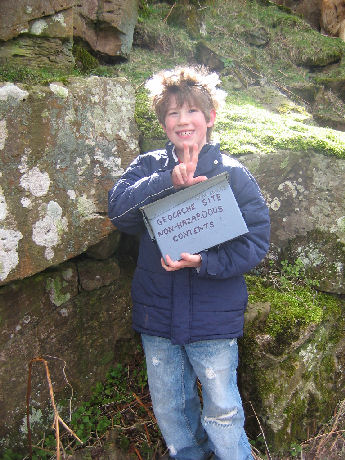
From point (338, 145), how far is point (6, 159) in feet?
7.84

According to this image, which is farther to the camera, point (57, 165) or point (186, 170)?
point (57, 165)

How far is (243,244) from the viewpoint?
194cm

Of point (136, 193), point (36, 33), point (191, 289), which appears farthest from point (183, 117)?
point (36, 33)

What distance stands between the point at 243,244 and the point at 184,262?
0.31 meters

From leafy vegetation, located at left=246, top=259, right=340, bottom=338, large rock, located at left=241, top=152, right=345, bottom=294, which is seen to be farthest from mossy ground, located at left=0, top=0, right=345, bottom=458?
large rock, located at left=241, top=152, right=345, bottom=294

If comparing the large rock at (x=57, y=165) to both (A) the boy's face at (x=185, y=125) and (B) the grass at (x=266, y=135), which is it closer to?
(A) the boy's face at (x=185, y=125)

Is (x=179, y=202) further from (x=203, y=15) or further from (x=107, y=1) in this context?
(x=203, y=15)

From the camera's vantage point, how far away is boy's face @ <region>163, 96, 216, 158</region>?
6.86 ft

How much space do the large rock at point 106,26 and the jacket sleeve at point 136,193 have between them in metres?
2.63

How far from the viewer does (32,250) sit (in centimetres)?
225

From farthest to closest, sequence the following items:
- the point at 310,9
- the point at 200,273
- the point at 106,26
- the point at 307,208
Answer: the point at 310,9
the point at 106,26
the point at 307,208
the point at 200,273

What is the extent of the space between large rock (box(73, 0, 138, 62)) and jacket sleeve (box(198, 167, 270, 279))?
10.00 ft

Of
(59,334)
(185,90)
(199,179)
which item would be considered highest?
(185,90)

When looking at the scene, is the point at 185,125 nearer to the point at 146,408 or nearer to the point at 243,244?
the point at 243,244
